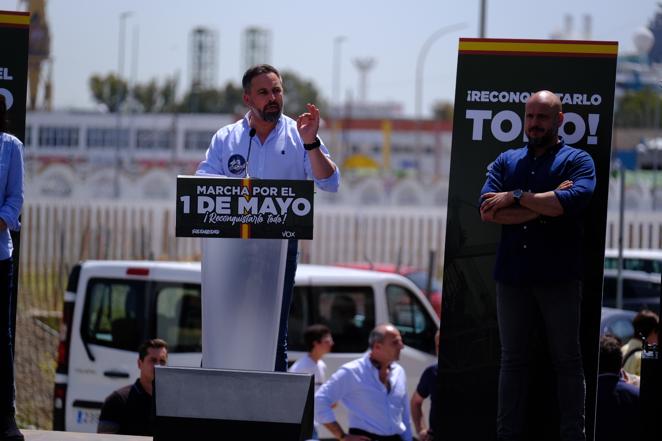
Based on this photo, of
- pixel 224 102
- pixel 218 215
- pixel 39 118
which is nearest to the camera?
pixel 218 215

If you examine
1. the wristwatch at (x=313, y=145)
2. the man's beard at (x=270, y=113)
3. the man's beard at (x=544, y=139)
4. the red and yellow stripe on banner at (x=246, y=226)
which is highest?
the man's beard at (x=270, y=113)

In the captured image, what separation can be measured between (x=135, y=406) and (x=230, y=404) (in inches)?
123

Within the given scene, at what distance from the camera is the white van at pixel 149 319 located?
9906 millimetres

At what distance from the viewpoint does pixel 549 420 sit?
15.3ft

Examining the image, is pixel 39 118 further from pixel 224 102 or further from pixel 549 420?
pixel 549 420

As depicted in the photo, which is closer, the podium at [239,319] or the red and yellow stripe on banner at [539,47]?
the podium at [239,319]

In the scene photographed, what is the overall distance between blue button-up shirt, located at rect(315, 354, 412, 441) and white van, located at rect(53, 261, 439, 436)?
200 cm

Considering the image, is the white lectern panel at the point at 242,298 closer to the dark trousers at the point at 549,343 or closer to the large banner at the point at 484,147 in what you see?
the large banner at the point at 484,147

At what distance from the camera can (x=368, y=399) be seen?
7.49m

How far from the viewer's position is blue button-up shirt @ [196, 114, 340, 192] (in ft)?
15.2

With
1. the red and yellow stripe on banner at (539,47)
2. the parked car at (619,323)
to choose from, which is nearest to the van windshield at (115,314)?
the parked car at (619,323)

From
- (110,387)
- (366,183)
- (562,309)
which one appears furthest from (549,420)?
(366,183)

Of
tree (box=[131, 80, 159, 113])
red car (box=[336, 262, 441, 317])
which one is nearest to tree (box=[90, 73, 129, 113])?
tree (box=[131, 80, 159, 113])

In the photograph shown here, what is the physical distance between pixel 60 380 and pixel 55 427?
1.47ft
